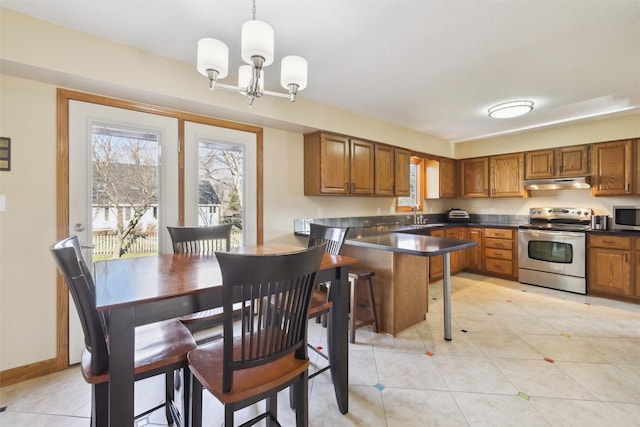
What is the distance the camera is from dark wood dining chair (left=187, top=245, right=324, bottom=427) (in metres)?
1.03

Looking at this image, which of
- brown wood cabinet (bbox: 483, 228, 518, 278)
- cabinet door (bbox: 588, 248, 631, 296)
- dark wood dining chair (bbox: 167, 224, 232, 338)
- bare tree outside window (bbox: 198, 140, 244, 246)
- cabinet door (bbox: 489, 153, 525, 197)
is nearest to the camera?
dark wood dining chair (bbox: 167, 224, 232, 338)

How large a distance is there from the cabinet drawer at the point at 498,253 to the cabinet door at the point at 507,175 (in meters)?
0.97

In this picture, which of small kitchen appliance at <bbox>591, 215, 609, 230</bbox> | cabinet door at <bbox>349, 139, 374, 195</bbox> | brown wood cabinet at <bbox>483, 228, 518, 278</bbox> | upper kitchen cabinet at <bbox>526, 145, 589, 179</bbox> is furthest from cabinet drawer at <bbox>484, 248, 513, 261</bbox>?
cabinet door at <bbox>349, 139, 374, 195</bbox>

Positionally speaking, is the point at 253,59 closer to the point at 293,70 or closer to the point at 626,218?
the point at 293,70

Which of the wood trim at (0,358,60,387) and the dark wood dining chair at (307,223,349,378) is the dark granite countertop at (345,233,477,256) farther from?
→ the wood trim at (0,358,60,387)

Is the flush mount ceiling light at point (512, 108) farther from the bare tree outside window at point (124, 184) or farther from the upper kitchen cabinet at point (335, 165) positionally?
the bare tree outside window at point (124, 184)

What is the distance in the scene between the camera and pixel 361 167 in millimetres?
3809

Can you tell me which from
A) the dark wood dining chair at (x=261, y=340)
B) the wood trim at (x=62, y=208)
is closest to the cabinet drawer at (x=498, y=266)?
the dark wood dining chair at (x=261, y=340)

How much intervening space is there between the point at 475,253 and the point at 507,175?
143cm

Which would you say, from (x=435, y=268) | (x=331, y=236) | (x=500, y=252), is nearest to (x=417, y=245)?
(x=331, y=236)

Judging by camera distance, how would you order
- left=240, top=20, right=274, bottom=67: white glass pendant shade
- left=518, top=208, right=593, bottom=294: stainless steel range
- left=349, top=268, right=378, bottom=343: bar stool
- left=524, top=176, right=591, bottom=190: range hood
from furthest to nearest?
left=524, top=176, right=591, bottom=190: range hood → left=518, top=208, right=593, bottom=294: stainless steel range → left=349, top=268, right=378, bottom=343: bar stool → left=240, top=20, right=274, bottom=67: white glass pendant shade

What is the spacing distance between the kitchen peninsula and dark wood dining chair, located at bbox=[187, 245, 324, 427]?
1.33m

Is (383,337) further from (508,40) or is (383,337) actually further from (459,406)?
(508,40)

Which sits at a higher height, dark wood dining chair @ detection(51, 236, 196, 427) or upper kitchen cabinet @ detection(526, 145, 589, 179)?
upper kitchen cabinet @ detection(526, 145, 589, 179)
